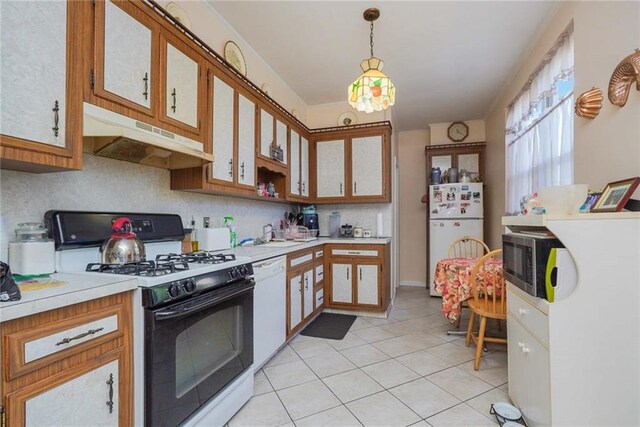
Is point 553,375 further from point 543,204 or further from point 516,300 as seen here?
point 543,204

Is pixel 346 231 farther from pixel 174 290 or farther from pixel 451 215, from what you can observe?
pixel 174 290

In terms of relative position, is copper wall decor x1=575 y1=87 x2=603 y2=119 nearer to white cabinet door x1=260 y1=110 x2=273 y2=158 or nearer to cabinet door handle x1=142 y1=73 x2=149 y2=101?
white cabinet door x1=260 y1=110 x2=273 y2=158

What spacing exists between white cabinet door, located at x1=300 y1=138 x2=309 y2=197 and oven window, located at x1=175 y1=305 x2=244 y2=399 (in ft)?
6.95

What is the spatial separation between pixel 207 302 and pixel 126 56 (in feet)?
4.25

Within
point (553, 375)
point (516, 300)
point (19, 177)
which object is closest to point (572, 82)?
point (516, 300)

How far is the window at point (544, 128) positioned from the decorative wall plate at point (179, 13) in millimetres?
2816

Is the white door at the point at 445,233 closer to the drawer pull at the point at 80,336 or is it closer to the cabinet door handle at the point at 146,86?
the cabinet door handle at the point at 146,86

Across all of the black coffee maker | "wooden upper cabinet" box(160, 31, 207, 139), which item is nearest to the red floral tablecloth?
the black coffee maker

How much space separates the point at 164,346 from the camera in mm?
1225

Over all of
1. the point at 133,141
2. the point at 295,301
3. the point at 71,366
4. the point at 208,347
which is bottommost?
the point at 295,301

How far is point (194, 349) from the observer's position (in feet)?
4.64

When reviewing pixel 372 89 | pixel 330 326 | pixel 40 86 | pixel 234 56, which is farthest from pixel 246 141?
pixel 330 326

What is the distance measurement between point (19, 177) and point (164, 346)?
0.97m

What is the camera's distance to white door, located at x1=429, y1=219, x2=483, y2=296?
170 inches
